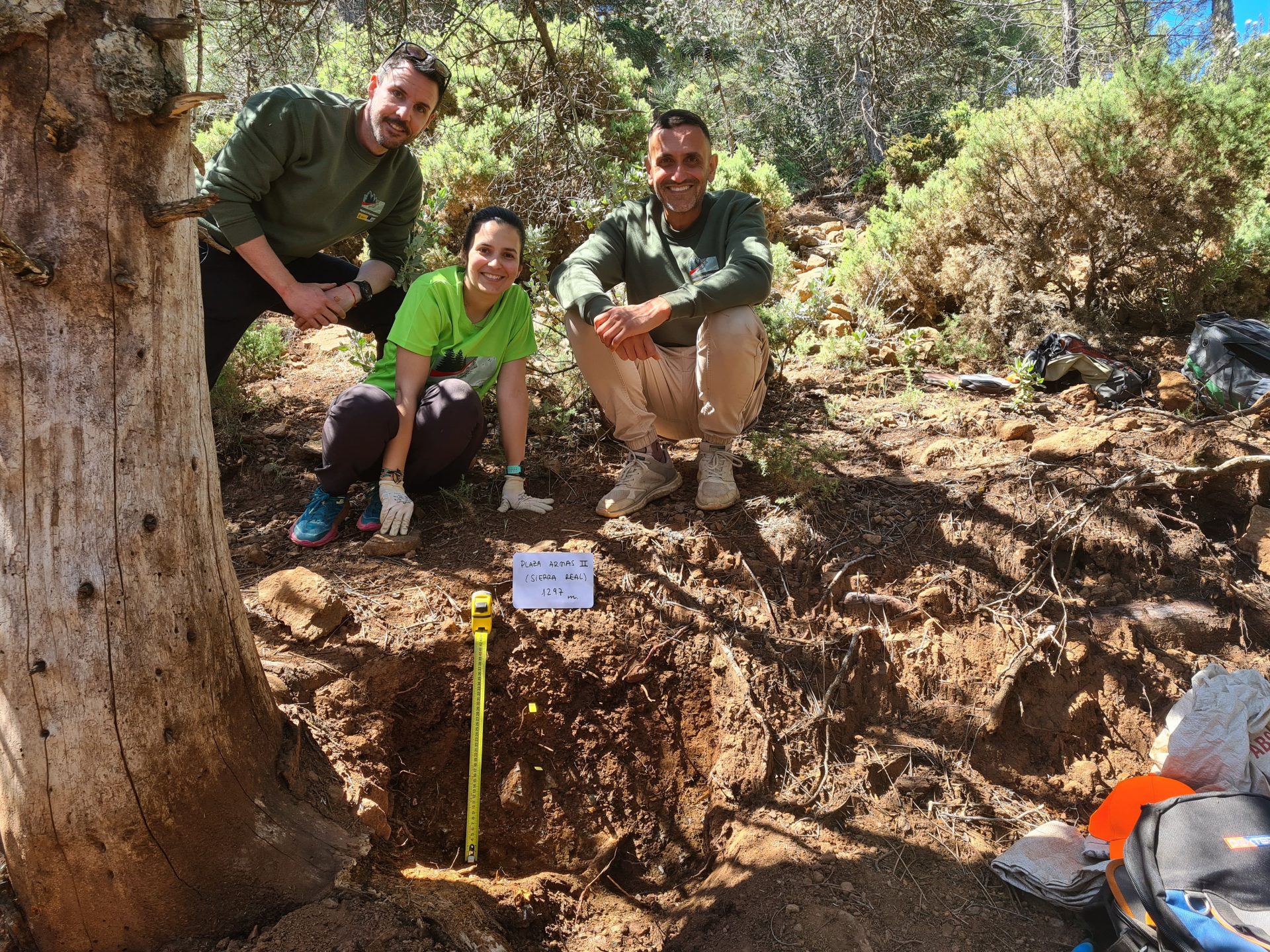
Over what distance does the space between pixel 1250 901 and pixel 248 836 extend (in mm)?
2124

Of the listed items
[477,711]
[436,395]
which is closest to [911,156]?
[436,395]

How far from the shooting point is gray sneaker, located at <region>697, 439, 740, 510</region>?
317cm

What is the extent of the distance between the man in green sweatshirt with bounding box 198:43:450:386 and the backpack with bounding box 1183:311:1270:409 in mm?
3800

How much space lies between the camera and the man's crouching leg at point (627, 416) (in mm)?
3119

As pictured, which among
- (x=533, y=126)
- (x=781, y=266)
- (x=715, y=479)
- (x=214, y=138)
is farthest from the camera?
(x=214, y=138)

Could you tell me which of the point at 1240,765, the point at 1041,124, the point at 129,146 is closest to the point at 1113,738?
the point at 1240,765

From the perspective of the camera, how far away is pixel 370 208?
3.12 metres

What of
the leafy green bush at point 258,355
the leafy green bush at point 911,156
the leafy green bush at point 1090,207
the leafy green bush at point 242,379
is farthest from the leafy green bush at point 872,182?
the leafy green bush at point 258,355

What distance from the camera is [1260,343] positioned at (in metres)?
3.97

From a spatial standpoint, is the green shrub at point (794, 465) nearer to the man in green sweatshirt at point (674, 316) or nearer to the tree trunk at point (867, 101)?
the man in green sweatshirt at point (674, 316)

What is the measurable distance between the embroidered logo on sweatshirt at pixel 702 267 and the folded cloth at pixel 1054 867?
210 cm

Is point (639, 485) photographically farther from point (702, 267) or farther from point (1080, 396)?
point (1080, 396)

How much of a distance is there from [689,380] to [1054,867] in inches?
79.3

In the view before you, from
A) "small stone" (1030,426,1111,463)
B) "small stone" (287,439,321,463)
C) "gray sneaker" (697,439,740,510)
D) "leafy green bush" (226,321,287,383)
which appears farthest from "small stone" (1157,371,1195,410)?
"leafy green bush" (226,321,287,383)
